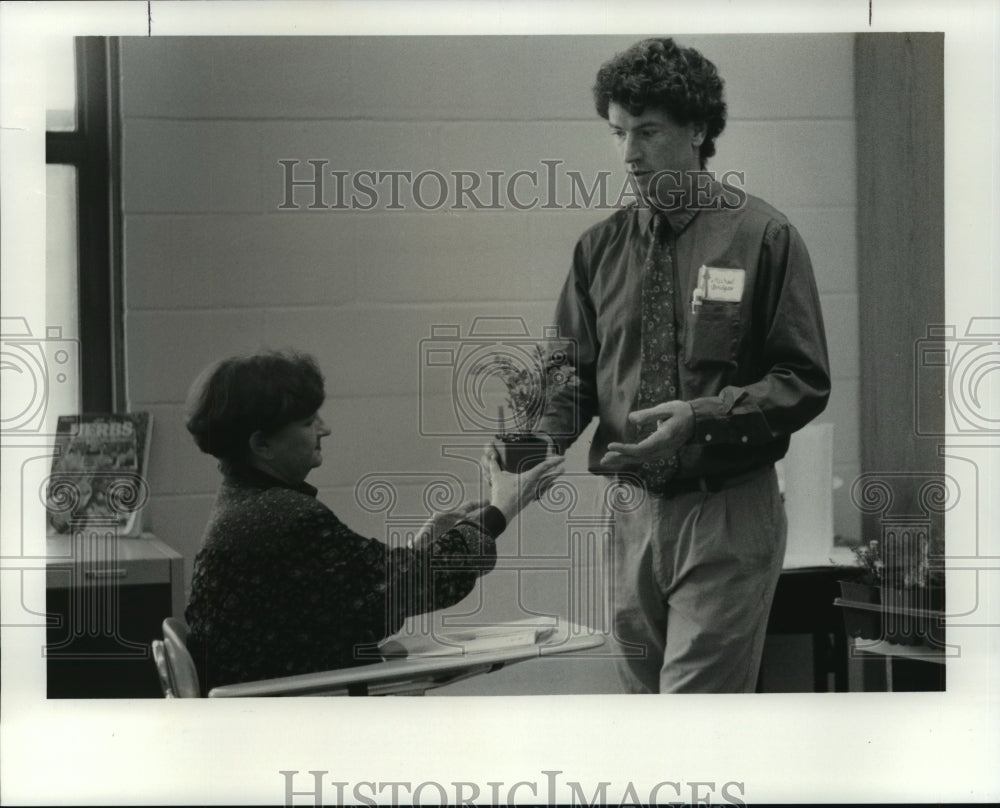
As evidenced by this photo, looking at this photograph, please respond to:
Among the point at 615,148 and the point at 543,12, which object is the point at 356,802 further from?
the point at 543,12

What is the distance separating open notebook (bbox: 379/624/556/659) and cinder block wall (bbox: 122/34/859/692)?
0.17 ft

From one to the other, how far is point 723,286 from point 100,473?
1594 millimetres

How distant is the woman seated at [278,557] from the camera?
10.2 feet

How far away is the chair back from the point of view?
3.13 meters

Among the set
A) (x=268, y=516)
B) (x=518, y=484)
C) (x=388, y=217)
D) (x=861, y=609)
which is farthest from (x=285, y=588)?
(x=861, y=609)

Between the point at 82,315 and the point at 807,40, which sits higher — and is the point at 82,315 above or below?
below

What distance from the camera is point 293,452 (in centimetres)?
310

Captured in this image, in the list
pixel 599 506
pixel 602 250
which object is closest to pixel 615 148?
pixel 602 250

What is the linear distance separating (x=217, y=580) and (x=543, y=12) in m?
1.60

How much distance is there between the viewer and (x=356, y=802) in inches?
126
